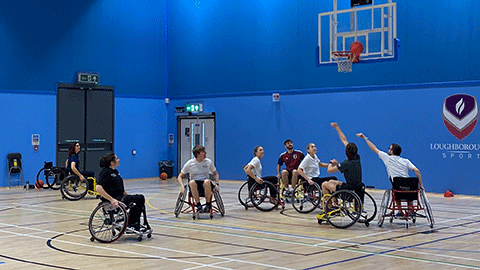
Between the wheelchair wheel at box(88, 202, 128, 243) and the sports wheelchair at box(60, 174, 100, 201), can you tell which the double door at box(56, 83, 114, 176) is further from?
the wheelchair wheel at box(88, 202, 128, 243)

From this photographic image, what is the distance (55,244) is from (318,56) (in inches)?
327

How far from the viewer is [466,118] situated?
47.6 feet

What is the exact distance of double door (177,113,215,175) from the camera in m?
19.7

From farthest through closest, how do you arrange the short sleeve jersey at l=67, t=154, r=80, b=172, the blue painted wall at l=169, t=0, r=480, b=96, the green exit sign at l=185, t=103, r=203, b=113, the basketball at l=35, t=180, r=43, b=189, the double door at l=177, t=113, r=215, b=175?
1. the green exit sign at l=185, t=103, r=203, b=113
2. the double door at l=177, t=113, r=215, b=175
3. the basketball at l=35, t=180, r=43, b=189
4. the blue painted wall at l=169, t=0, r=480, b=96
5. the short sleeve jersey at l=67, t=154, r=80, b=172

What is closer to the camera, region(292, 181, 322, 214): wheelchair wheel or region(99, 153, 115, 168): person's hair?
region(99, 153, 115, 168): person's hair

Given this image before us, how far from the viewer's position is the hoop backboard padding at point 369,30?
1335cm

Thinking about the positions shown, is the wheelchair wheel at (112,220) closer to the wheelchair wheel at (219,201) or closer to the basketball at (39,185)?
the wheelchair wheel at (219,201)

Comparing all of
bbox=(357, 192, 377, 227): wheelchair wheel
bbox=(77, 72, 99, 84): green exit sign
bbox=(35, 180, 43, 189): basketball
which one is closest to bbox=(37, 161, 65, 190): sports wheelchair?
bbox=(35, 180, 43, 189): basketball

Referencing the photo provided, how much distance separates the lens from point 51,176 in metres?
16.8

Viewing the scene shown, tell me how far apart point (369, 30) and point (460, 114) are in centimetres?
318

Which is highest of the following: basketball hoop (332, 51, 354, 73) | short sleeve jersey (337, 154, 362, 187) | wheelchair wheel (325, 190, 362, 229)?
basketball hoop (332, 51, 354, 73)

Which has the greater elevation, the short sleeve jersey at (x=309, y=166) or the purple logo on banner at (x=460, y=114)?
the purple logo on banner at (x=460, y=114)

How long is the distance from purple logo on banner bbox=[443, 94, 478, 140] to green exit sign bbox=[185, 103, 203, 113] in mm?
7756

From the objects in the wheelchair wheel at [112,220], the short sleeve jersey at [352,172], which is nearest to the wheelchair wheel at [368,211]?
the short sleeve jersey at [352,172]
